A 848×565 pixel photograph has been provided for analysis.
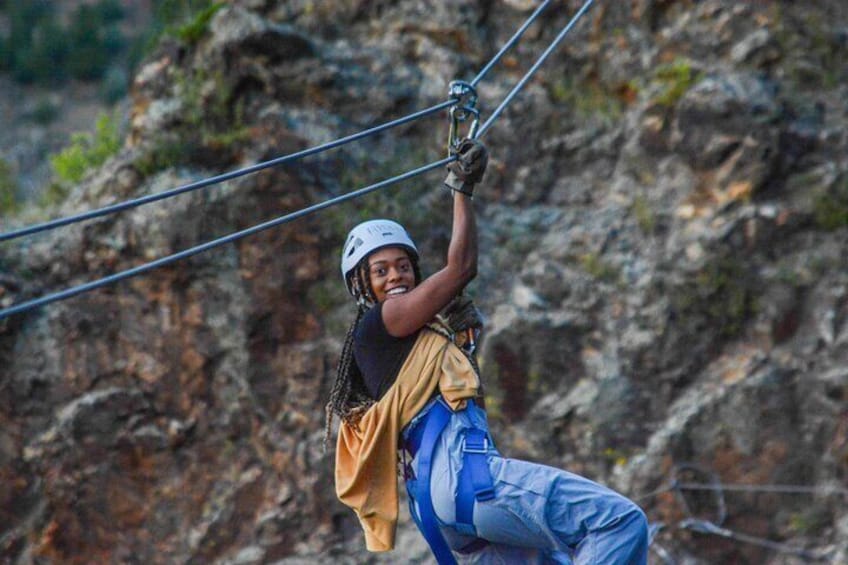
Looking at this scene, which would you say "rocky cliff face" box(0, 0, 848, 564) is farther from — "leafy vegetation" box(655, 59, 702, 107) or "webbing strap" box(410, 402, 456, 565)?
"webbing strap" box(410, 402, 456, 565)

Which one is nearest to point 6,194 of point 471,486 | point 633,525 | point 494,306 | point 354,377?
point 494,306

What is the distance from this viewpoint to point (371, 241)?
477 cm

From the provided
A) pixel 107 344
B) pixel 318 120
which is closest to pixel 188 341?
pixel 107 344

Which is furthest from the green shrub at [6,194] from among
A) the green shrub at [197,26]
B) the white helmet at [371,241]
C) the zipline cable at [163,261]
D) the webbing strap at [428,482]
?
the webbing strap at [428,482]

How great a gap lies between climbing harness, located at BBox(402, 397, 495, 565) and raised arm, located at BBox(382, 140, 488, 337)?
364 millimetres

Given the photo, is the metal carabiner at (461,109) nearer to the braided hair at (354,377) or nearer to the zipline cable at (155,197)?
the zipline cable at (155,197)

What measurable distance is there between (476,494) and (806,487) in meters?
4.60

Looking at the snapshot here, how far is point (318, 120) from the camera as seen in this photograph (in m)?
9.08

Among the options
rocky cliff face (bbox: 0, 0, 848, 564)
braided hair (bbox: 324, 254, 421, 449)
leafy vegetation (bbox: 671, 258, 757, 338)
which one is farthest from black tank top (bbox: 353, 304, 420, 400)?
leafy vegetation (bbox: 671, 258, 757, 338)

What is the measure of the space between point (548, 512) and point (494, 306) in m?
4.52

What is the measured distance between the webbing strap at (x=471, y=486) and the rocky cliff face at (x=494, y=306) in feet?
12.6

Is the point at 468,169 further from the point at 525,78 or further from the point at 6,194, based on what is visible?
the point at 6,194

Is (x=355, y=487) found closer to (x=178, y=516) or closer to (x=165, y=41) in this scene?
(x=178, y=516)

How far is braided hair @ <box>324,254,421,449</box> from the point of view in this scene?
4.79 meters
